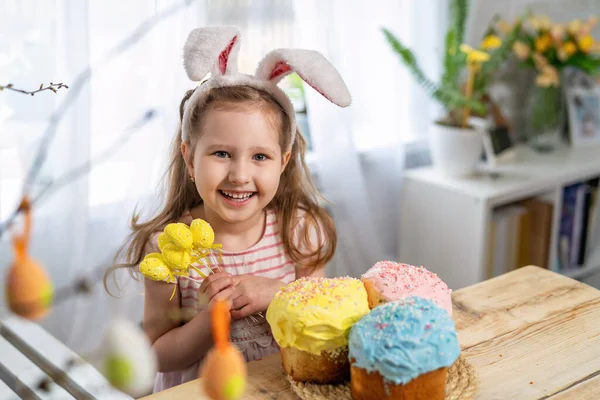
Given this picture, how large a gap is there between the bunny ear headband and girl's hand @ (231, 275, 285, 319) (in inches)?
10.7

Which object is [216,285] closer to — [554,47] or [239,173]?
[239,173]

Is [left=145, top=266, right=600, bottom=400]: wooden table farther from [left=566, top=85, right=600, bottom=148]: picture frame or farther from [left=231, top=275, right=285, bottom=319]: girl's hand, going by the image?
[left=566, top=85, right=600, bottom=148]: picture frame

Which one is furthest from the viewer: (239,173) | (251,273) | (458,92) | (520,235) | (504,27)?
(504,27)

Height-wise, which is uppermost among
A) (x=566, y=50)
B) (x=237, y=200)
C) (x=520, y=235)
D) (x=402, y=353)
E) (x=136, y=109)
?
(x=566, y=50)

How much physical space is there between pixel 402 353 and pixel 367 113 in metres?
1.66

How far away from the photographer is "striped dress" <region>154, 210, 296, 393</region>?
3.93 feet

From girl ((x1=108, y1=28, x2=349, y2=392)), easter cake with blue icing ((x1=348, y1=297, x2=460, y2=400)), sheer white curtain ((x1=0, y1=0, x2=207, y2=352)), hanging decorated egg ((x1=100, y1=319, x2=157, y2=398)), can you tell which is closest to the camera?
hanging decorated egg ((x1=100, y1=319, x2=157, y2=398))

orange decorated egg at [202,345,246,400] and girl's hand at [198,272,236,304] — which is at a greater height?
orange decorated egg at [202,345,246,400]

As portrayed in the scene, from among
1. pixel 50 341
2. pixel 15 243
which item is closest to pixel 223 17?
pixel 50 341

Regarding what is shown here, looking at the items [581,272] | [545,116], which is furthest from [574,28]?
[581,272]

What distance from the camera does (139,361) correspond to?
0.27 metres

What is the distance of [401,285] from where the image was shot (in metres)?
0.93

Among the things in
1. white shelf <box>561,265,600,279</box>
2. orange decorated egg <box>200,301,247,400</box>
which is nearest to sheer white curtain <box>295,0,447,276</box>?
white shelf <box>561,265,600,279</box>

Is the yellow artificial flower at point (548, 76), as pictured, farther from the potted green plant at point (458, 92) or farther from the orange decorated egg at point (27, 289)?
the orange decorated egg at point (27, 289)
